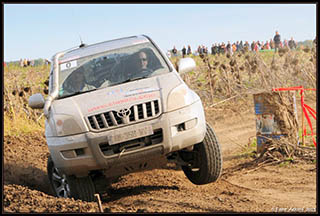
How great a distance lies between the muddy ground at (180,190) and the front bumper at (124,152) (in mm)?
486

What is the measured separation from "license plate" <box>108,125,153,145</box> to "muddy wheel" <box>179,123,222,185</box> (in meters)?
1.02

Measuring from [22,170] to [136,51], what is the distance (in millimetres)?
3667

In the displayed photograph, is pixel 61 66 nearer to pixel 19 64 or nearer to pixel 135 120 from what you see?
pixel 135 120

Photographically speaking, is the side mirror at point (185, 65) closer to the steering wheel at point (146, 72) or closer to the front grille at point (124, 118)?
the steering wheel at point (146, 72)

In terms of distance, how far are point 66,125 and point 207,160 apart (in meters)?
1.97

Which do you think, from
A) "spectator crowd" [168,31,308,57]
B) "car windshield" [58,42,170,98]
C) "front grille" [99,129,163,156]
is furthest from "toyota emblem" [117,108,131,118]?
"spectator crowd" [168,31,308,57]

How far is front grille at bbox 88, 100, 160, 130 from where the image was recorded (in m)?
5.54

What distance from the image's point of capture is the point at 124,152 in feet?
18.3

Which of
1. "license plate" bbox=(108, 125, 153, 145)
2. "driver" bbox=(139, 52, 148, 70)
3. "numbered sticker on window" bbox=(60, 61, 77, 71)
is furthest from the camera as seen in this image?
"numbered sticker on window" bbox=(60, 61, 77, 71)

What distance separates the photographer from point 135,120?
219 inches

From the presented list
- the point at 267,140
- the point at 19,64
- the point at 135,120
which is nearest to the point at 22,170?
the point at 135,120

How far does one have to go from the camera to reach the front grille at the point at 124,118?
5.54 metres

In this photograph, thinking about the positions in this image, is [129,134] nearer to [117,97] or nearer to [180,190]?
[117,97]

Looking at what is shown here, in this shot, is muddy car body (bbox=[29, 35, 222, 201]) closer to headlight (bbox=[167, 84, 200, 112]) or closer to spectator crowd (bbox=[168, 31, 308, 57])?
headlight (bbox=[167, 84, 200, 112])
